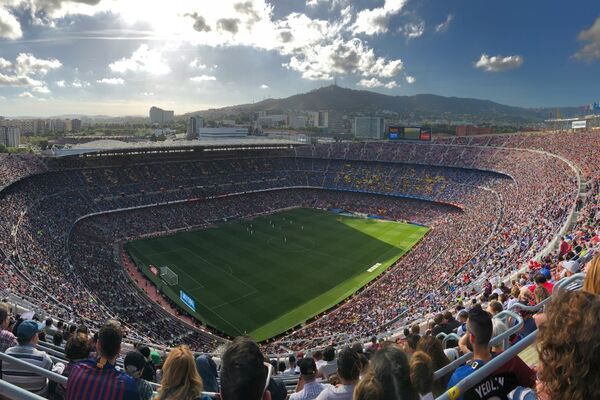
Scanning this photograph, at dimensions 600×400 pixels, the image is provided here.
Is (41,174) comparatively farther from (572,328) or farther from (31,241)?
(572,328)

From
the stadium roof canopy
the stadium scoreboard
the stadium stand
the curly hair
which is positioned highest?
the stadium scoreboard

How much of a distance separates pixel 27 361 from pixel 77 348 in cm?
52

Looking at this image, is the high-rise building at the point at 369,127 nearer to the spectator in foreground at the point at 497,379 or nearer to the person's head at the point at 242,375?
the spectator in foreground at the point at 497,379

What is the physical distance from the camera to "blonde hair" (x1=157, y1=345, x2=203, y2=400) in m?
3.27

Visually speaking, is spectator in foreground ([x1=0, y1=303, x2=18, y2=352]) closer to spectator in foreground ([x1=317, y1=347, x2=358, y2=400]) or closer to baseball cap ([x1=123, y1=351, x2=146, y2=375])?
baseball cap ([x1=123, y1=351, x2=146, y2=375])

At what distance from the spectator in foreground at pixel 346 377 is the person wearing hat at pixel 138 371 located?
1.63 meters

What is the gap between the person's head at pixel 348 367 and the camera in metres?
4.04

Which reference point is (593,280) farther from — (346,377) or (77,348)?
(77,348)

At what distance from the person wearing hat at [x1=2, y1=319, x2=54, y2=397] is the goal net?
31.1 meters

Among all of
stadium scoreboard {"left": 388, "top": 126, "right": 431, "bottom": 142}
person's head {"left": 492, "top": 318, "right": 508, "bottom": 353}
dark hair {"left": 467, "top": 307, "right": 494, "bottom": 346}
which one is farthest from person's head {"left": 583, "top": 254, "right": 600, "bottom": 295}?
stadium scoreboard {"left": 388, "top": 126, "right": 431, "bottom": 142}

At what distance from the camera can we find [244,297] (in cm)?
3281

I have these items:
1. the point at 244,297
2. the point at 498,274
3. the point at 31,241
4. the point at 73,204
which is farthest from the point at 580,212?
the point at 73,204

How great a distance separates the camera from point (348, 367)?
4.07 meters

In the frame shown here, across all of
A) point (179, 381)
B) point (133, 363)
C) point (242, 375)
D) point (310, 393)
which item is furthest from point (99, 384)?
point (310, 393)
